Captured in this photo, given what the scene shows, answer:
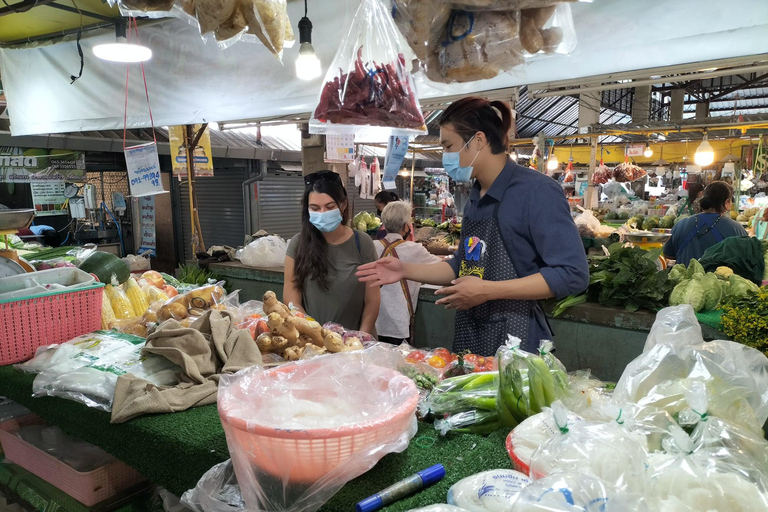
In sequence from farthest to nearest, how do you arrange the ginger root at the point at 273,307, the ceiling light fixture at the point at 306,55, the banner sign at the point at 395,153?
the banner sign at the point at 395,153, the ceiling light fixture at the point at 306,55, the ginger root at the point at 273,307

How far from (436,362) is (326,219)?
1357 millimetres

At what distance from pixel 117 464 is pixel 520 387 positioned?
1921 millimetres

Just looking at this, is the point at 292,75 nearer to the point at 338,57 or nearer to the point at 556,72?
the point at 338,57

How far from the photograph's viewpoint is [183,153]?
588 centimetres

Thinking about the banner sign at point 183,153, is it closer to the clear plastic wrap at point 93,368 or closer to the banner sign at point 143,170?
the banner sign at point 143,170

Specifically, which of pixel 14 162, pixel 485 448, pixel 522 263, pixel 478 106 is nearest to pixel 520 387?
pixel 485 448

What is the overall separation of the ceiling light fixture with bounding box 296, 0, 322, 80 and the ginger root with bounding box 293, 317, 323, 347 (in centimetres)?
153

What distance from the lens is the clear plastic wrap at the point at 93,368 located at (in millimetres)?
1892

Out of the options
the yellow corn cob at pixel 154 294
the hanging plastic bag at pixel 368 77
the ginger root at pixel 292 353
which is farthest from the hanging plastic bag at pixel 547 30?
the yellow corn cob at pixel 154 294

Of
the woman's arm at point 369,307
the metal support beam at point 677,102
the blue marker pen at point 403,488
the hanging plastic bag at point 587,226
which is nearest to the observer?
the blue marker pen at point 403,488

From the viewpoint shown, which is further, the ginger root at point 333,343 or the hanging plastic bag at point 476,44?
the ginger root at point 333,343

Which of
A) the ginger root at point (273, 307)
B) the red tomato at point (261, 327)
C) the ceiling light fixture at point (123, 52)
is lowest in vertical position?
the red tomato at point (261, 327)

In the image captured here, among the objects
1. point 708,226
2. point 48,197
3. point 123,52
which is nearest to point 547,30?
point 123,52

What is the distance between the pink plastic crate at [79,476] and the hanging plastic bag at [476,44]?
88.1 inches
